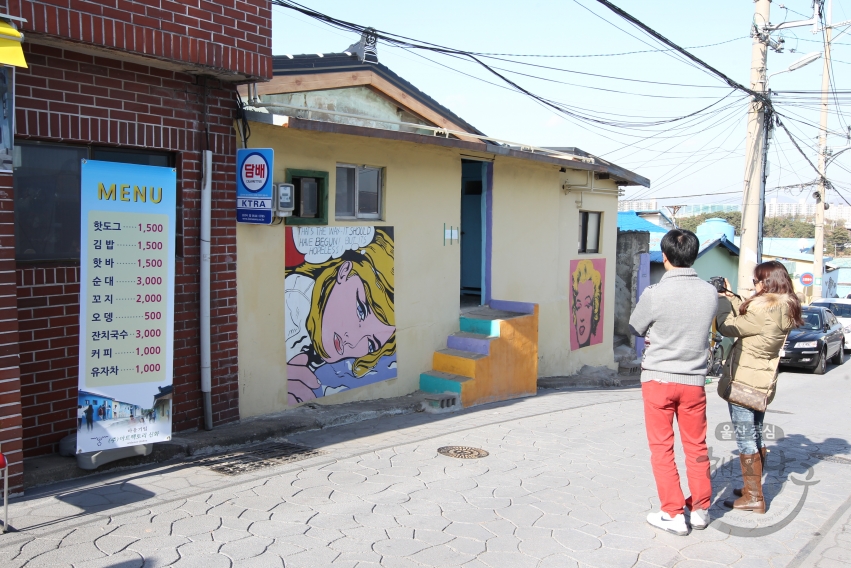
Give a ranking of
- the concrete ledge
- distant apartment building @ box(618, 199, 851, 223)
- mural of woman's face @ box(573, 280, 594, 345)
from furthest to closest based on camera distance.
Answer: distant apartment building @ box(618, 199, 851, 223) < mural of woman's face @ box(573, 280, 594, 345) < the concrete ledge

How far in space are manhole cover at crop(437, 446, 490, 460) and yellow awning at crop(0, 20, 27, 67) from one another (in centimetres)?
477

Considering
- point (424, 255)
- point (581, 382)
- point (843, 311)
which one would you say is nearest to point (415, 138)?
point (424, 255)

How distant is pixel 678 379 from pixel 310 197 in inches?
197

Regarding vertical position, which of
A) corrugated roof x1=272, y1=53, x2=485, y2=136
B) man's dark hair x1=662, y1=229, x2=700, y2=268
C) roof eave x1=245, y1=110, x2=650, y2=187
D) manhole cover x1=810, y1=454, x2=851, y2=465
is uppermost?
corrugated roof x1=272, y1=53, x2=485, y2=136

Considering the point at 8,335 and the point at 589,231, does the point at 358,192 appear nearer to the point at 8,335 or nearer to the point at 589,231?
the point at 8,335

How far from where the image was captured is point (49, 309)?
5.55 metres

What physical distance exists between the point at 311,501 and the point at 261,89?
531 centimetres

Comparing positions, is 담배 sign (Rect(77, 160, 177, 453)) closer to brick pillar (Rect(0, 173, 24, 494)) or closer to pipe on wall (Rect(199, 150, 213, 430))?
brick pillar (Rect(0, 173, 24, 494))

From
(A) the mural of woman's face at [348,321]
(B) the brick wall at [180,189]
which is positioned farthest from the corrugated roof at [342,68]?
(A) the mural of woman's face at [348,321]

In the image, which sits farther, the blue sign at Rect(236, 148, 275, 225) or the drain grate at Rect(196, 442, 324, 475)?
the blue sign at Rect(236, 148, 275, 225)

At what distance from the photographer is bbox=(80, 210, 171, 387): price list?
207 inches

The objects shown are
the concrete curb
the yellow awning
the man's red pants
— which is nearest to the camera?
the yellow awning

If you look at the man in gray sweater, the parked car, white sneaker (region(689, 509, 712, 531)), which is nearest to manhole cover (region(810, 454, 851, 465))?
white sneaker (region(689, 509, 712, 531))

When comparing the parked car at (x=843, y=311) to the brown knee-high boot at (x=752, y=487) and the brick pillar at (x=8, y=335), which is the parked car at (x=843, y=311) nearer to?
the brown knee-high boot at (x=752, y=487)
